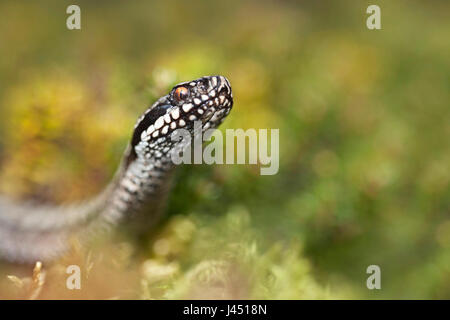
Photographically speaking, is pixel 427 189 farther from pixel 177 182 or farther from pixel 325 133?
pixel 177 182

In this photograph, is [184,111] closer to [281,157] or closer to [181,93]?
[181,93]

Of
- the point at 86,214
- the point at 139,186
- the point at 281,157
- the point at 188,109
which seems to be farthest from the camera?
the point at 281,157

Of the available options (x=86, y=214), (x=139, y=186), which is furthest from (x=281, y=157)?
(x=86, y=214)

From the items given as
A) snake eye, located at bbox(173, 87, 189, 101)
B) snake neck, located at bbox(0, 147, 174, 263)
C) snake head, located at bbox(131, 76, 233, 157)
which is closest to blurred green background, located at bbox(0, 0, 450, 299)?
snake neck, located at bbox(0, 147, 174, 263)

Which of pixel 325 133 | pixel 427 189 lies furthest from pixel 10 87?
pixel 427 189

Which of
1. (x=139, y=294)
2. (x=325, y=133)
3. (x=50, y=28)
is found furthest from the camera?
(x=50, y=28)

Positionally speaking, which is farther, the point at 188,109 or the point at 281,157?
the point at 281,157

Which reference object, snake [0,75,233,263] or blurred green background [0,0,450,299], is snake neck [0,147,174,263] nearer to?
snake [0,75,233,263]
